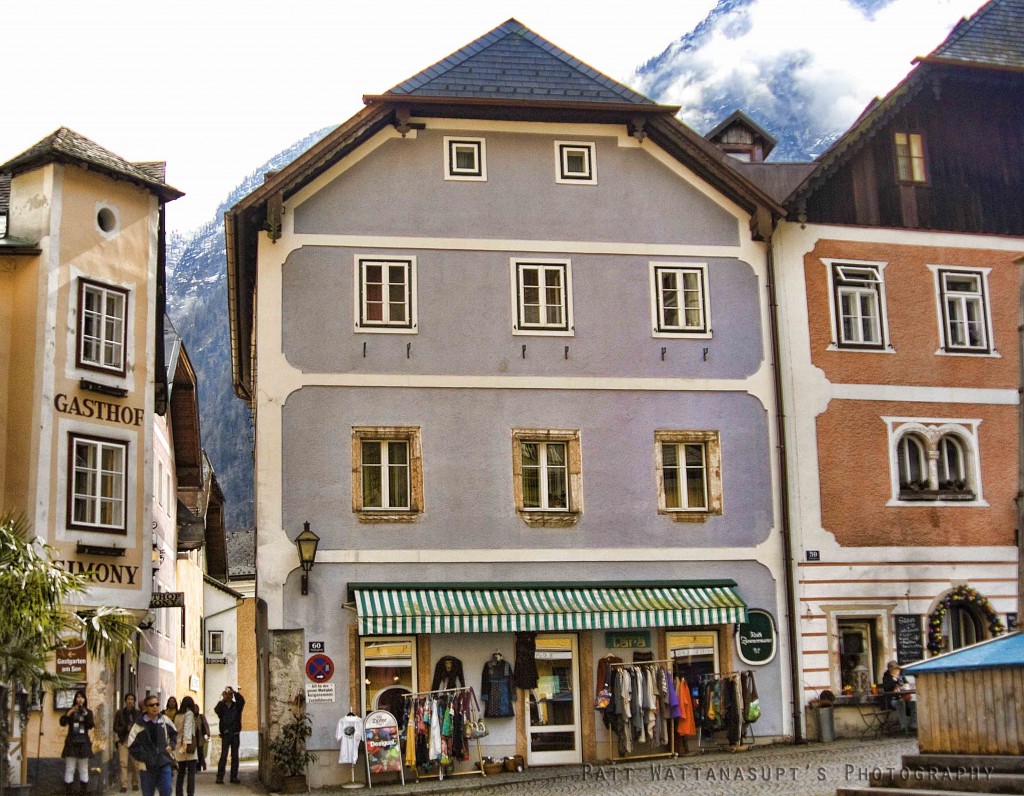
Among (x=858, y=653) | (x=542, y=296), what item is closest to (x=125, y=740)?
(x=542, y=296)

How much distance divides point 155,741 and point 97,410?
309 inches

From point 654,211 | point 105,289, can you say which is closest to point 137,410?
point 105,289

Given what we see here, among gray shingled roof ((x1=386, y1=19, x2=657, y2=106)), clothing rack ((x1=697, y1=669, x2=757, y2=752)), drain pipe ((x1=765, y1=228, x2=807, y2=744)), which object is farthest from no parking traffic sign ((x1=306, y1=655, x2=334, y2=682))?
gray shingled roof ((x1=386, y1=19, x2=657, y2=106))

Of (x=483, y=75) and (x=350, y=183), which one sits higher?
(x=483, y=75)

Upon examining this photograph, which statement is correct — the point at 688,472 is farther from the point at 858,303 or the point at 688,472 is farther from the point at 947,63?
the point at 947,63

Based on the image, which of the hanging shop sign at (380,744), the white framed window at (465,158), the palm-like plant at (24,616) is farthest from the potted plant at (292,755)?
the white framed window at (465,158)

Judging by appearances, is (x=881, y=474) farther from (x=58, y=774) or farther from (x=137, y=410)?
(x=58, y=774)

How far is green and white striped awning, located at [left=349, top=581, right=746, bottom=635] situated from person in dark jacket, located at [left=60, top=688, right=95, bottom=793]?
15.1 feet

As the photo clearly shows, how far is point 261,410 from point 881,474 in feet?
38.3

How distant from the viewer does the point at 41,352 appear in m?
26.2

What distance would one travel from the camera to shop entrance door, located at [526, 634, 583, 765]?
27.0 metres

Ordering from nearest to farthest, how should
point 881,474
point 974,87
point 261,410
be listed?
point 261,410 < point 881,474 < point 974,87

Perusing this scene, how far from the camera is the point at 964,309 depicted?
101 feet

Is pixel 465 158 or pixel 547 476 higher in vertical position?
pixel 465 158
